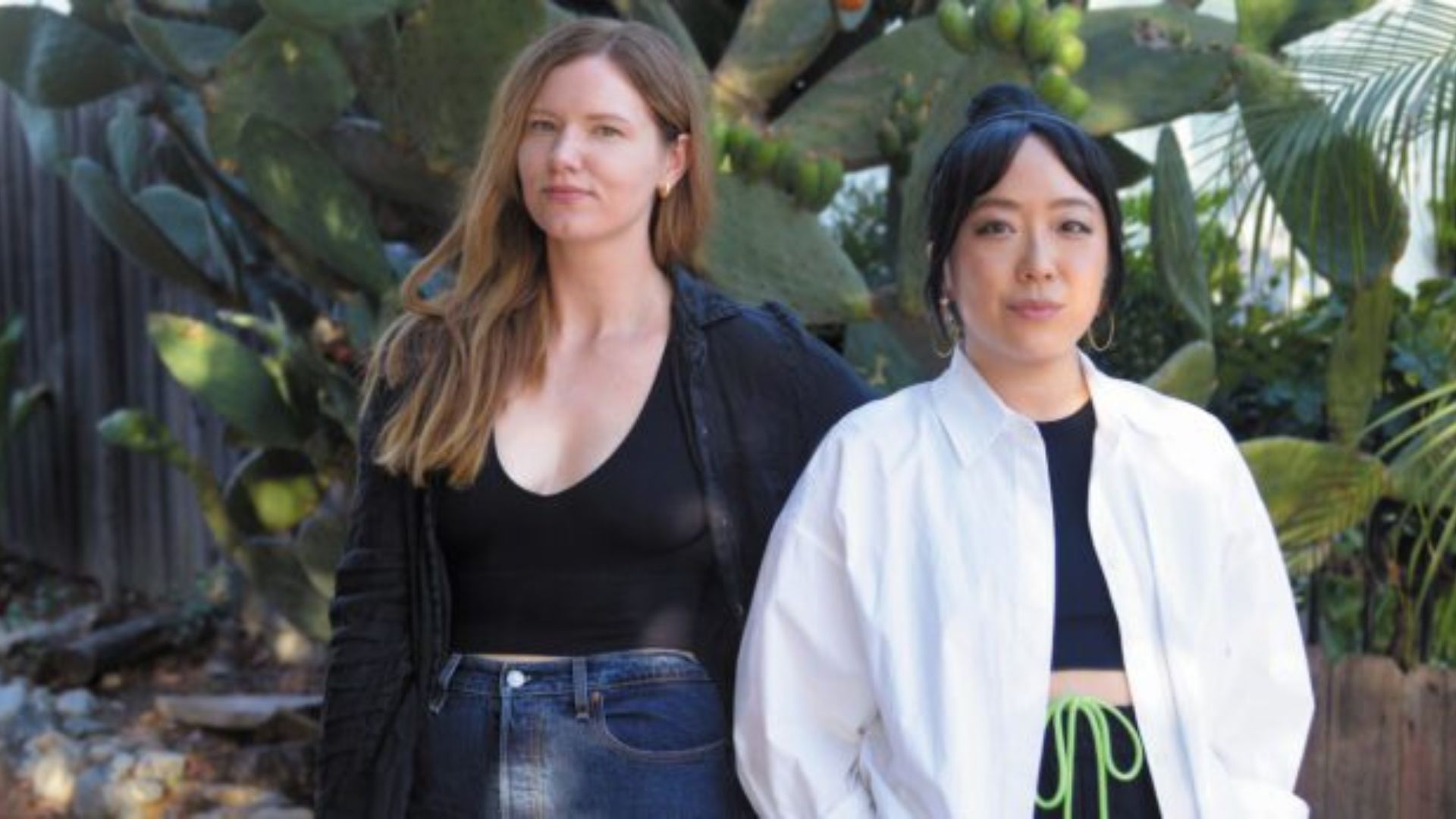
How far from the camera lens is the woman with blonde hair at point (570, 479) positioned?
2.32m

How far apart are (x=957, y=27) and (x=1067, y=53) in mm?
299

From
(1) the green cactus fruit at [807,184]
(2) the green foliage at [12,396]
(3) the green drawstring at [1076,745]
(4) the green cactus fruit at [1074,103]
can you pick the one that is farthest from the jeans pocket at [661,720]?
(2) the green foliage at [12,396]

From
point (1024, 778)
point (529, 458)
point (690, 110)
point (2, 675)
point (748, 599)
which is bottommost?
point (2, 675)

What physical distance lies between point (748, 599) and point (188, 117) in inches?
165

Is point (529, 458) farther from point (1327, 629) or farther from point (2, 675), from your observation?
point (2, 675)

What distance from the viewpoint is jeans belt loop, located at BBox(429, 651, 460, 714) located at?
7.81 ft

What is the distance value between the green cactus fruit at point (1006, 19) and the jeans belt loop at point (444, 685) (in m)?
2.09

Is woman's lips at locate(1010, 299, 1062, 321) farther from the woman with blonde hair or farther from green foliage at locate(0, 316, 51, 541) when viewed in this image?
green foliage at locate(0, 316, 51, 541)

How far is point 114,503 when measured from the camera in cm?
822

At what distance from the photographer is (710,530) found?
240cm

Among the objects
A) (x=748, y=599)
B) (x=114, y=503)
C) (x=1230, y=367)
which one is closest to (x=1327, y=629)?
(x=1230, y=367)

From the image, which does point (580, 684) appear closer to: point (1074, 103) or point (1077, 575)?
point (1077, 575)

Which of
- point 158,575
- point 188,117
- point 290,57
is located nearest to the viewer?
point 290,57

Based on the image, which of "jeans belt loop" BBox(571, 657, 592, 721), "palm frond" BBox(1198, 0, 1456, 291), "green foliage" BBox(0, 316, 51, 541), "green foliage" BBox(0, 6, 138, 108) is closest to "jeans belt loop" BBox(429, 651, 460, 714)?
"jeans belt loop" BBox(571, 657, 592, 721)
